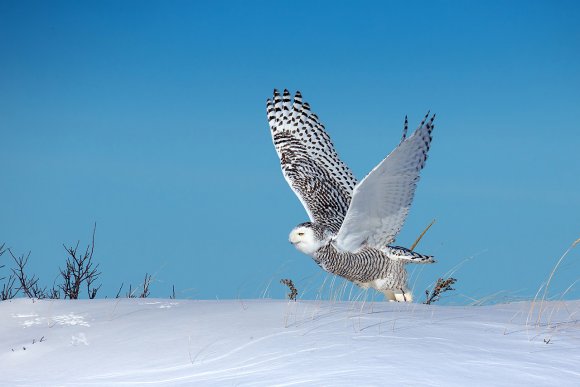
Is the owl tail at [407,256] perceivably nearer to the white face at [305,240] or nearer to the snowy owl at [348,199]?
the snowy owl at [348,199]

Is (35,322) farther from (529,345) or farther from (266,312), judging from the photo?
(529,345)

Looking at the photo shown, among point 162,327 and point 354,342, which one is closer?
point 354,342

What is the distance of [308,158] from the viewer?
7.86m

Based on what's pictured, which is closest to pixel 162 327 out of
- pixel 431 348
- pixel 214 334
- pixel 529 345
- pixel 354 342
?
pixel 214 334

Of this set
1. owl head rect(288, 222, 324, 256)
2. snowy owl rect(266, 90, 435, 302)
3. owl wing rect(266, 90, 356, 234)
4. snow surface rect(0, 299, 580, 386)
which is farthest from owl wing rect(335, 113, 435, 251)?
snow surface rect(0, 299, 580, 386)

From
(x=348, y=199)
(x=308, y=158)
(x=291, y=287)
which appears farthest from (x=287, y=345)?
(x=308, y=158)

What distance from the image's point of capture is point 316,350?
4.05m

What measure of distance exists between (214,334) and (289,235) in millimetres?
2161

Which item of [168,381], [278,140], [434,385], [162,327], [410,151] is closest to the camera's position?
[434,385]

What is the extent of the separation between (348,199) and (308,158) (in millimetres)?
621

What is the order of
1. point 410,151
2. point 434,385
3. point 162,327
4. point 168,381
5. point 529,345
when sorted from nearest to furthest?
point 434,385 < point 168,381 < point 529,345 < point 162,327 < point 410,151

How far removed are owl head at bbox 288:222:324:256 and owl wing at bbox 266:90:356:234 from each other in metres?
0.75

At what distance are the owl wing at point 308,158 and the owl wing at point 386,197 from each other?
69 cm

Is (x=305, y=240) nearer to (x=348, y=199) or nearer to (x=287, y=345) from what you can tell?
(x=348, y=199)
